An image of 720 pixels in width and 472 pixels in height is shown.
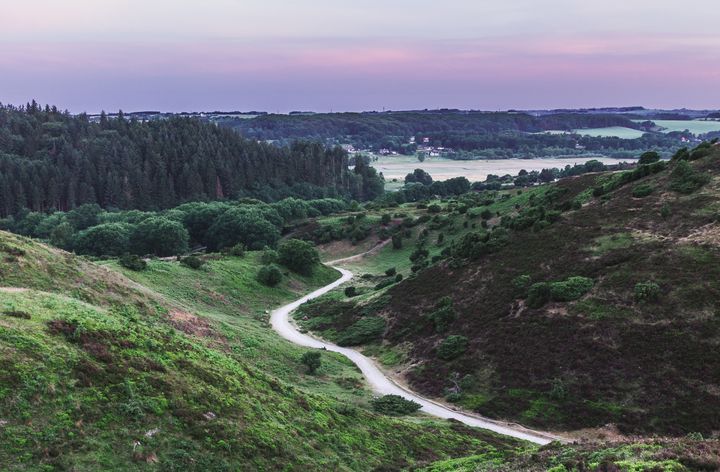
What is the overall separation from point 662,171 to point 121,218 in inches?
5142

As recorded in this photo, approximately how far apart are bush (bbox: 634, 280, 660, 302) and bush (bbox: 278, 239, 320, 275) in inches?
2560

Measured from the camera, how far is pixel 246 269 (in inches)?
4035

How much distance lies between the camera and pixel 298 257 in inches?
4358

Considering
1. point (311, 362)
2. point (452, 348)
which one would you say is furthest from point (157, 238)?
point (452, 348)

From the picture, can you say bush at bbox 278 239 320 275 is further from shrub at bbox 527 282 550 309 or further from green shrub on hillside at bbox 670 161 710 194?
green shrub on hillside at bbox 670 161 710 194

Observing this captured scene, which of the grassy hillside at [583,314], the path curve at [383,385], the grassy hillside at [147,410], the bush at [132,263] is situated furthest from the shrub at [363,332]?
the bush at [132,263]

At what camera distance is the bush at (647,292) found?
185ft

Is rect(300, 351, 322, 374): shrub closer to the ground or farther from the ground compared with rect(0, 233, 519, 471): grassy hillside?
closer to the ground

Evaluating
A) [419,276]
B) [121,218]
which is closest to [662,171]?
[419,276]

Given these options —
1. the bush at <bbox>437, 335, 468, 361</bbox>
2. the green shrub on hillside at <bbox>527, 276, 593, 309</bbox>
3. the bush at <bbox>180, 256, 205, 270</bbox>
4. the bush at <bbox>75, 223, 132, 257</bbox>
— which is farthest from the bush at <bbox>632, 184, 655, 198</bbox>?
the bush at <bbox>75, 223, 132, 257</bbox>

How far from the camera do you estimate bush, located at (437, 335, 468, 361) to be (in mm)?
61844

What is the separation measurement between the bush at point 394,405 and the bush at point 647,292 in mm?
23694

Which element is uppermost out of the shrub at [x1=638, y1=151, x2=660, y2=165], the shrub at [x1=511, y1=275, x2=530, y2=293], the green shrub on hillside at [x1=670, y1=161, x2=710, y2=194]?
the shrub at [x1=638, y1=151, x2=660, y2=165]

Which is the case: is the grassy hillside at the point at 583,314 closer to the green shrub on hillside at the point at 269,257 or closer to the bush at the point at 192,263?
the bush at the point at 192,263
